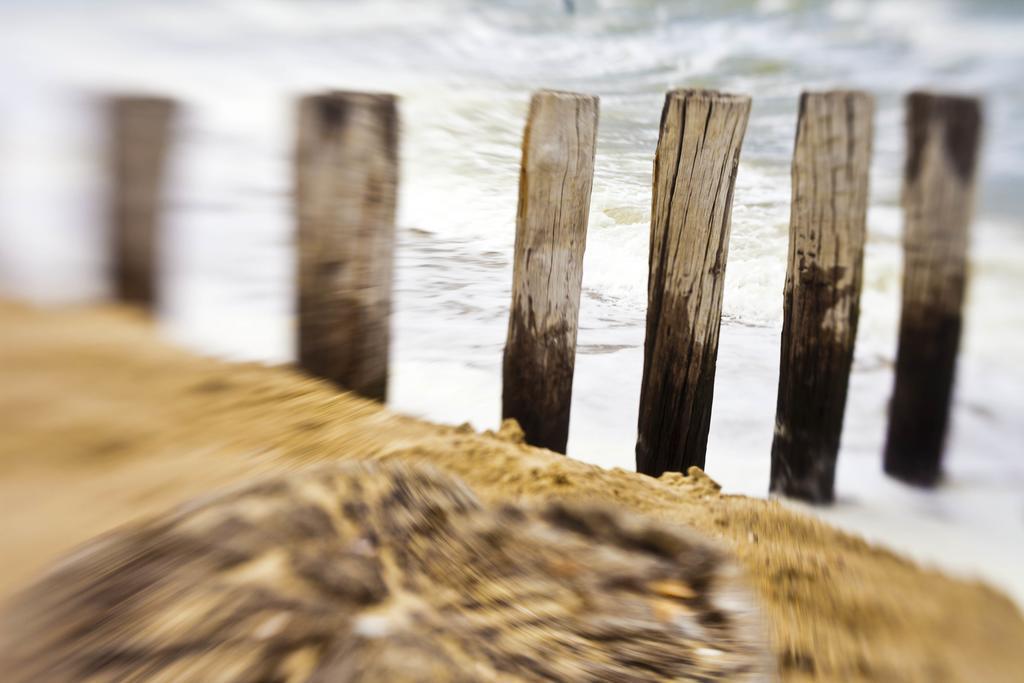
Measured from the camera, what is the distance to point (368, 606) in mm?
1052

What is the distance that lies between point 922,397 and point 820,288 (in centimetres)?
66

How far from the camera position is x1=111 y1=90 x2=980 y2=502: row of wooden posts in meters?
2.32

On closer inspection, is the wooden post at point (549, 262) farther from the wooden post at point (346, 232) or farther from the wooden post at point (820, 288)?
the wooden post at point (820, 288)

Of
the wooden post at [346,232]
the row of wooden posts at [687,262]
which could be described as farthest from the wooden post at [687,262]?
→ the wooden post at [346,232]

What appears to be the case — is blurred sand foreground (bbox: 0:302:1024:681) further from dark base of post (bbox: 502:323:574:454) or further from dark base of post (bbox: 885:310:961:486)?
Answer: dark base of post (bbox: 885:310:961:486)

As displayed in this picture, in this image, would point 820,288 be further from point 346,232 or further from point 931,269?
point 346,232

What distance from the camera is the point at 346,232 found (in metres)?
2.56

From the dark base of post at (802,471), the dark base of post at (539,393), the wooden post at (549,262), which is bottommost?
the dark base of post at (802,471)

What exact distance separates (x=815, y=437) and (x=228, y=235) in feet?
12.7

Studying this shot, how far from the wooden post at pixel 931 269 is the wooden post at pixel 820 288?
226 mm

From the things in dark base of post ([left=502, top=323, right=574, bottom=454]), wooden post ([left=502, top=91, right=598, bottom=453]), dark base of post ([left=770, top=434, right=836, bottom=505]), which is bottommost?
dark base of post ([left=770, top=434, right=836, bottom=505])

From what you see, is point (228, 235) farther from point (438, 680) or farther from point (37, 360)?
point (438, 680)

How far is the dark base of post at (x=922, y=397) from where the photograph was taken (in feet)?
8.10

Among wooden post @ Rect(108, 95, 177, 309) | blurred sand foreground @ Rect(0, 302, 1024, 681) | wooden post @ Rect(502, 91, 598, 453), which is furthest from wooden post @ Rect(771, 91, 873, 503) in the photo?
wooden post @ Rect(108, 95, 177, 309)
